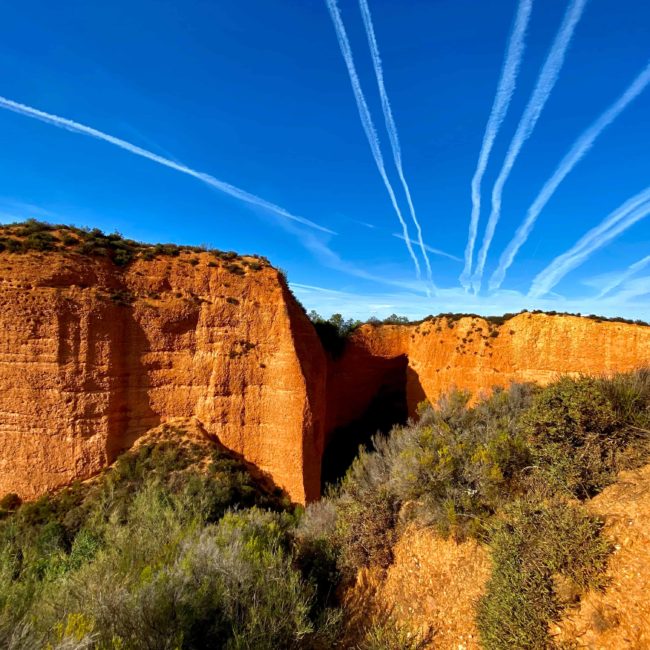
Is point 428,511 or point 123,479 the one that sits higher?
point 428,511

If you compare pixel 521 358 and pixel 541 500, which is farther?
pixel 521 358

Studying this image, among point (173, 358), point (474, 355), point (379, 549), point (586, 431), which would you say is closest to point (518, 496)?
point (586, 431)

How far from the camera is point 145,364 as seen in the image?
1570 centimetres

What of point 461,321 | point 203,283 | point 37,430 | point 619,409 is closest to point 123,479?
point 37,430

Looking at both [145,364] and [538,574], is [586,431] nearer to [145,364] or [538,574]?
[538,574]

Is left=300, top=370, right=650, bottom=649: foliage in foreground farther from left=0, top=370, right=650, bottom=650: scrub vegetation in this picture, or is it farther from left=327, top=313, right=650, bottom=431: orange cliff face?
left=327, top=313, right=650, bottom=431: orange cliff face

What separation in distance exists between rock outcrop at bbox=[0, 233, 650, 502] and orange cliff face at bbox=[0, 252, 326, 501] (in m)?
0.04

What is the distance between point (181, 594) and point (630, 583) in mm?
4484

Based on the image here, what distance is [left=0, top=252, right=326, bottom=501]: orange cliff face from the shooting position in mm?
13695

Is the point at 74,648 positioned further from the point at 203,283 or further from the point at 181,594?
the point at 203,283

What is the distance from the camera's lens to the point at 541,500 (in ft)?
14.9

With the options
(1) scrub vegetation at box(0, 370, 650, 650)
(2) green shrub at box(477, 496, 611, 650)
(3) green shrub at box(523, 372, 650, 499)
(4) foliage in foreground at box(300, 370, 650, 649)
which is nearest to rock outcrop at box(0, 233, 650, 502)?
(1) scrub vegetation at box(0, 370, 650, 650)

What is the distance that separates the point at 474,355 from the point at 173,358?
16246 mm

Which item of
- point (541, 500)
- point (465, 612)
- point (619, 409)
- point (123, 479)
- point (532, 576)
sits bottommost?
point (123, 479)
